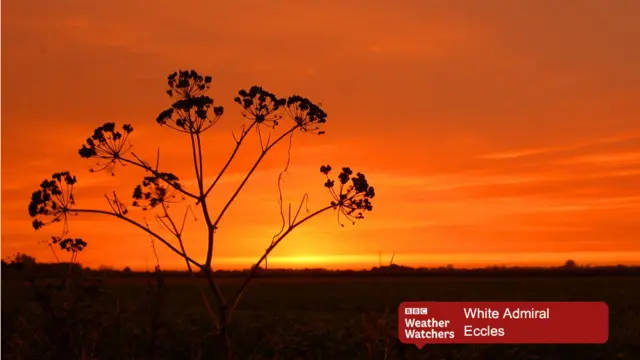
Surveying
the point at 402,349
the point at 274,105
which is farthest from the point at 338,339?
the point at 274,105

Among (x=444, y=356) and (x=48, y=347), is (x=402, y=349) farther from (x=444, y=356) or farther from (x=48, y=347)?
(x=444, y=356)

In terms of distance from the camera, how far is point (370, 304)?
118 ft

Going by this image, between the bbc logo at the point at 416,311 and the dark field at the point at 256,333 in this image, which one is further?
the bbc logo at the point at 416,311

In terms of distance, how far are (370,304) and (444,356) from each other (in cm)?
2152
